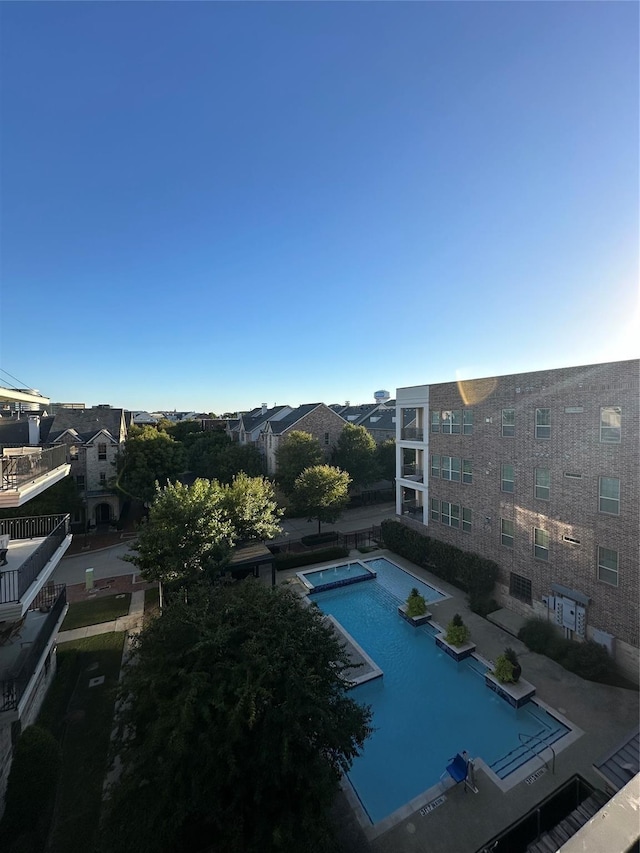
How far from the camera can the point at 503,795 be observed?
340 inches

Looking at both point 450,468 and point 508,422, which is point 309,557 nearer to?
point 450,468

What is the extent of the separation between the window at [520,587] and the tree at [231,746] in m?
11.3

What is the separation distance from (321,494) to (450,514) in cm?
797

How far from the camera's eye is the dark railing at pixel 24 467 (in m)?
9.40

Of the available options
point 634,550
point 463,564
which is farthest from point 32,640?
point 634,550

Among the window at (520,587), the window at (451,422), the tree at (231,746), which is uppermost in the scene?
the window at (451,422)

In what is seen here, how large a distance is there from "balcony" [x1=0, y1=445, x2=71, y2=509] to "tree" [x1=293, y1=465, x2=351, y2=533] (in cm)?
1441

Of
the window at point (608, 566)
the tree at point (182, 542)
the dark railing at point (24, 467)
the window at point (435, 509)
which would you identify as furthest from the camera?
the window at point (435, 509)

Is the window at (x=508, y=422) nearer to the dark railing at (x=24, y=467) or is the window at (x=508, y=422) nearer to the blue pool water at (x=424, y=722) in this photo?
the blue pool water at (x=424, y=722)

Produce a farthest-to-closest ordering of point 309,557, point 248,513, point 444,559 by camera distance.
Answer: point 309,557 < point 444,559 < point 248,513

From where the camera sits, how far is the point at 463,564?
1830cm

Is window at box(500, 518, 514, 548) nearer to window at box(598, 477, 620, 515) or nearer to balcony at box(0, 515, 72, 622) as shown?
window at box(598, 477, 620, 515)

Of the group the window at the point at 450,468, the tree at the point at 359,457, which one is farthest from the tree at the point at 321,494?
the tree at the point at 359,457

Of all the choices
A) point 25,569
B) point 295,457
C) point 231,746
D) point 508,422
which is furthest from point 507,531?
point 25,569
